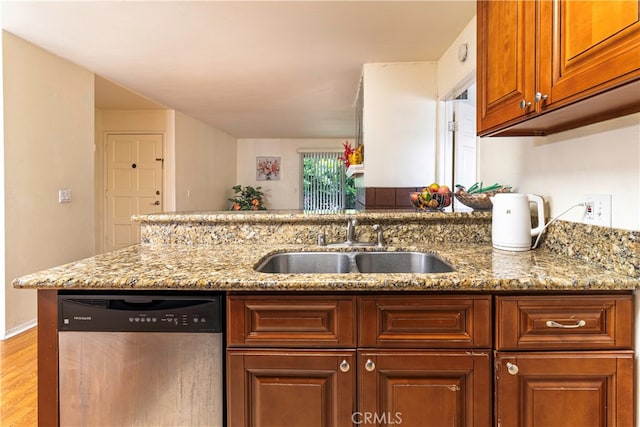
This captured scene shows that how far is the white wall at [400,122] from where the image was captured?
3.38 m

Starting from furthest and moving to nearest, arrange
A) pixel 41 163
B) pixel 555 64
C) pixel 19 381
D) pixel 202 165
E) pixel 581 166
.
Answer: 1. pixel 202 165
2. pixel 41 163
3. pixel 19 381
4. pixel 581 166
5. pixel 555 64

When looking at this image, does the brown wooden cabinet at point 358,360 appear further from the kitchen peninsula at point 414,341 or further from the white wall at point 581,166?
the white wall at point 581,166

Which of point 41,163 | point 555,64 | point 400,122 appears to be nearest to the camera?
point 555,64

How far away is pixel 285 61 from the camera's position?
330 centimetres

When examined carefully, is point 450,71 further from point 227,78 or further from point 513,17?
point 227,78

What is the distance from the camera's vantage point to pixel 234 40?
2844 millimetres

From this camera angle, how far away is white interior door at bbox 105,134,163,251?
5324mm

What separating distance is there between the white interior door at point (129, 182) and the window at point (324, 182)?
137 inches

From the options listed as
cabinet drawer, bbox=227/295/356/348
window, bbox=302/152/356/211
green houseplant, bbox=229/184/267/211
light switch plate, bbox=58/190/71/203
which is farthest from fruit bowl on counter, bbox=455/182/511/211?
window, bbox=302/152/356/211

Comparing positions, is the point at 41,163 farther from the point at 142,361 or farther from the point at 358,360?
the point at 358,360

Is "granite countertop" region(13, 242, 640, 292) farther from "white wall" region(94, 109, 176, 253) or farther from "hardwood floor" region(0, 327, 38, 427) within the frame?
"white wall" region(94, 109, 176, 253)

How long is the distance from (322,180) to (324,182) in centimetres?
6

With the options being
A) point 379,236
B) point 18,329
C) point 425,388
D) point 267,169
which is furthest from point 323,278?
point 267,169

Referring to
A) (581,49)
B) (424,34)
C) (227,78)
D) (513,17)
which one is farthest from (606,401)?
(227,78)
